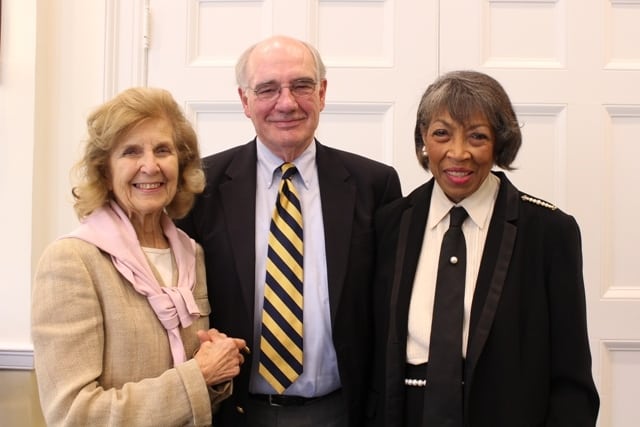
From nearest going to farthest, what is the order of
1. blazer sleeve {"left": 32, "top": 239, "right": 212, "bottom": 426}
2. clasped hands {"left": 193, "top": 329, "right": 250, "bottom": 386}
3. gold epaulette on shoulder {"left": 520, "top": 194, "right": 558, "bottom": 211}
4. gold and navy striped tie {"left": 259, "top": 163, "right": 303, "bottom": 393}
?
1. blazer sleeve {"left": 32, "top": 239, "right": 212, "bottom": 426}
2. clasped hands {"left": 193, "top": 329, "right": 250, "bottom": 386}
3. gold epaulette on shoulder {"left": 520, "top": 194, "right": 558, "bottom": 211}
4. gold and navy striped tie {"left": 259, "top": 163, "right": 303, "bottom": 393}

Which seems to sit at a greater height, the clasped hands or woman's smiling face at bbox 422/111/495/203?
woman's smiling face at bbox 422/111/495/203

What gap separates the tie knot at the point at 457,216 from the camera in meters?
1.45

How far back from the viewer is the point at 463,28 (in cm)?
224

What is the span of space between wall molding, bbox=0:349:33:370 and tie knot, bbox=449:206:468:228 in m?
1.54

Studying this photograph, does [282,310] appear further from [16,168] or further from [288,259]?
[16,168]

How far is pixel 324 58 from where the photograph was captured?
2268 mm

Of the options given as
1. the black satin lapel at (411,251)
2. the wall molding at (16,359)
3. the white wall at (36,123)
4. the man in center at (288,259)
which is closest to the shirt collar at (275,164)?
the man in center at (288,259)

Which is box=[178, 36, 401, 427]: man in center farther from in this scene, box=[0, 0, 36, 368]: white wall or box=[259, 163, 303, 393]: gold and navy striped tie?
box=[0, 0, 36, 368]: white wall

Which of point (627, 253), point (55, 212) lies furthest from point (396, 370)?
point (55, 212)

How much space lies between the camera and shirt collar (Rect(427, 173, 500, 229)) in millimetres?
1451

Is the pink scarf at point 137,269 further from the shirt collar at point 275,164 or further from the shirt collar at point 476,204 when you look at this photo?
the shirt collar at point 476,204

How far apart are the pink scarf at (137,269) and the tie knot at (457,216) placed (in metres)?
0.62

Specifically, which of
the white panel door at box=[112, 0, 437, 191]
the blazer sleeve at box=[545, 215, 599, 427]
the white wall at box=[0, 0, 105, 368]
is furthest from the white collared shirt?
the white wall at box=[0, 0, 105, 368]

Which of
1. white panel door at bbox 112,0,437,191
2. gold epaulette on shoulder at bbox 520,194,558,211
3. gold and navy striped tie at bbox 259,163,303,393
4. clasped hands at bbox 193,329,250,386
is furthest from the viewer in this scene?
white panel door at bbox 112,0,437,191
